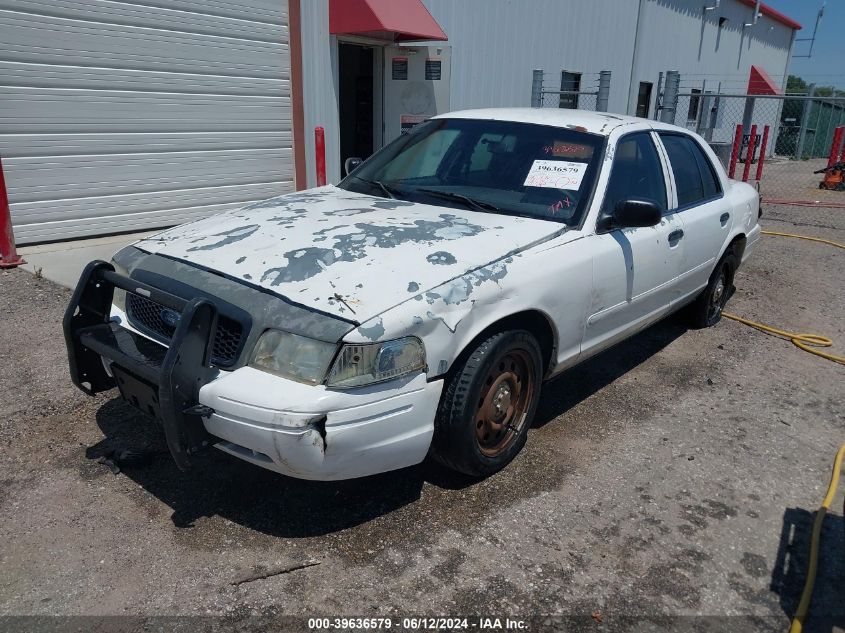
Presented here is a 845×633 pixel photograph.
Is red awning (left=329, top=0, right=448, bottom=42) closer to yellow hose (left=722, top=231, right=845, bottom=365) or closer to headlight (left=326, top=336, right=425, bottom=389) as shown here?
yellow hose (left=722, top=231, right=845, bottom=365)

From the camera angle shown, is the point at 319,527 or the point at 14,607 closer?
the point at 14,607

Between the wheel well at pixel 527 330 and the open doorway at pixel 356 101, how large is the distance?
9152mm

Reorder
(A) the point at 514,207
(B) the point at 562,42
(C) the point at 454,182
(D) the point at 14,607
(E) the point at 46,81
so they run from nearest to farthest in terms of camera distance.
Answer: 1. (D) the point at 14,607
2. (A) the point at 514,207
3. (C) the point at 454,182
4. (E) the point at 46,81
5. (B) the point at 562,42

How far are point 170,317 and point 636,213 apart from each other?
237 centimetres

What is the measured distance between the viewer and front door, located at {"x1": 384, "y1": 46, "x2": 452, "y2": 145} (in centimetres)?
991

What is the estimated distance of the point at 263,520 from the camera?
2.99 m

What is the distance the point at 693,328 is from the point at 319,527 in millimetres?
4052

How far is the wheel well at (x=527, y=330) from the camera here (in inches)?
119

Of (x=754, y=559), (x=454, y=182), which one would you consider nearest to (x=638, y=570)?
(x=754, y=559)

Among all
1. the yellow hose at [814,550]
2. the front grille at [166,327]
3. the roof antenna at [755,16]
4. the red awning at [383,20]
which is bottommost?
the yellow hose at [814,550]

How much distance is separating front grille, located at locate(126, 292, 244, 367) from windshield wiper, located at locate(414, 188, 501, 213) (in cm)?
156

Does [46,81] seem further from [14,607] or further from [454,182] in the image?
[14,607]

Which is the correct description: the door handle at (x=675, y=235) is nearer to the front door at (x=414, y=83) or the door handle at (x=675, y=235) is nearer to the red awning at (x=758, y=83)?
the front door at (x=414, y=83)

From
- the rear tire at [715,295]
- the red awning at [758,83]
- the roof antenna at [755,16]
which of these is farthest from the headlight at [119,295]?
the red awning at [758,83]
